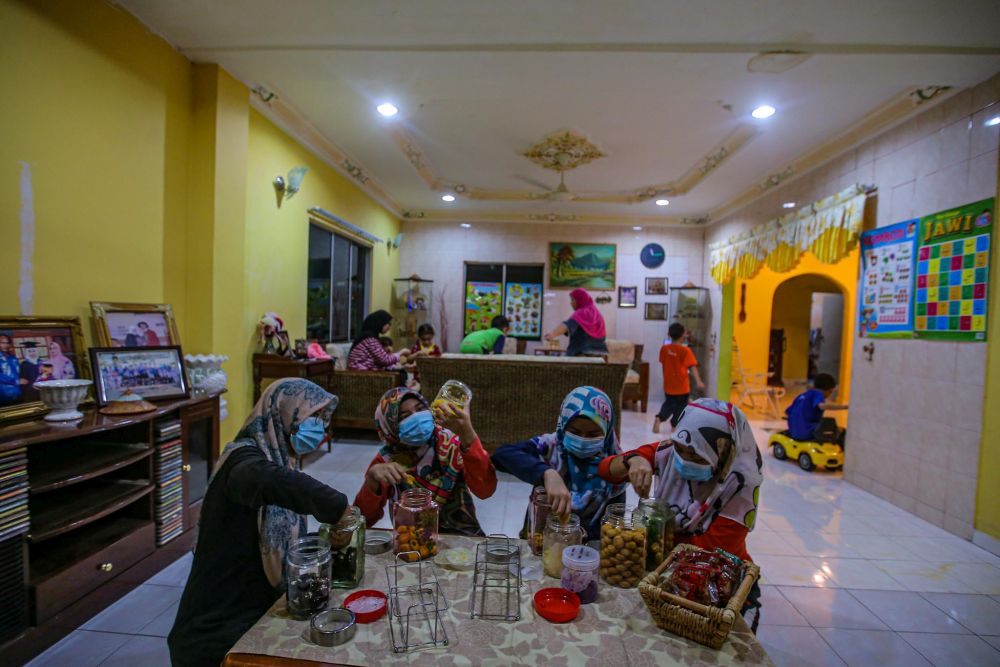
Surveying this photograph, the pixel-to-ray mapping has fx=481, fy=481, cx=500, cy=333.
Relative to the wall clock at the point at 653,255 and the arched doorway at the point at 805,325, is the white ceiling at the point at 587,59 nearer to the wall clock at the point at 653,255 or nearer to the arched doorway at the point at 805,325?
the wall clock at the point at 653,255

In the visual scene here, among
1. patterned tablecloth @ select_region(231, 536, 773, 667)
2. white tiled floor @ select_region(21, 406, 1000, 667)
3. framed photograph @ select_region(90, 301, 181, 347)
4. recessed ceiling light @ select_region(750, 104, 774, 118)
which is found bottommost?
white tiled floor @ select_region(21, 406, 1000, 667)

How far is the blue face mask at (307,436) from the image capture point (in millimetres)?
1466

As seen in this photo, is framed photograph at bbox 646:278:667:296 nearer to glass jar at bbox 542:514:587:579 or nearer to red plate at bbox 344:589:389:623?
glass jar at bbox 542:514:587:579

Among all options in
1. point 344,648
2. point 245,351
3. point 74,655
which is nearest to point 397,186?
point 245,351

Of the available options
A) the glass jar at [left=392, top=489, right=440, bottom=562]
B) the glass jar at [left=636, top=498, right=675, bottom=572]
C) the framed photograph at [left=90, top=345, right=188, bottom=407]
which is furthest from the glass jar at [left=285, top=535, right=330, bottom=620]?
the framed photograph at [left=90, top=345, right=188, bottom=407]

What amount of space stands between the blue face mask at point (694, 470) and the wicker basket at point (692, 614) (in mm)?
352

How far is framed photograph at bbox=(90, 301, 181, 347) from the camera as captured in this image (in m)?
2.64

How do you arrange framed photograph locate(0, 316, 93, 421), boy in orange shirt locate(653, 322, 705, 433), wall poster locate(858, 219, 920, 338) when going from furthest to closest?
boy in orange shirt locate(653, 322, 705, 433) < wall poster locate(858, 219, 920, 338) < framed photograph locate(0, 316, 93, 421)

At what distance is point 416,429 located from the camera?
1700 mm

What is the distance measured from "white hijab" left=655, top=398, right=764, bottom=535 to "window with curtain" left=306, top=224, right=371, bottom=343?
15.4ft

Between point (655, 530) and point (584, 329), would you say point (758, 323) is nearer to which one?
point (584, 329)

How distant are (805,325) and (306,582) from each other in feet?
36.1

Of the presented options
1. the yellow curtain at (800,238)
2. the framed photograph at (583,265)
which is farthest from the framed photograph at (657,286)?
the yellow curtain at (800,238)

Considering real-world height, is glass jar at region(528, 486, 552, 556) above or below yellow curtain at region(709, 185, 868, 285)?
below
